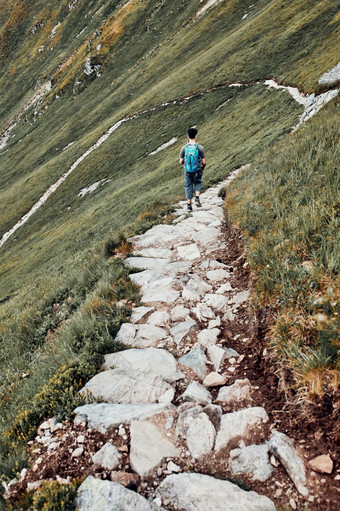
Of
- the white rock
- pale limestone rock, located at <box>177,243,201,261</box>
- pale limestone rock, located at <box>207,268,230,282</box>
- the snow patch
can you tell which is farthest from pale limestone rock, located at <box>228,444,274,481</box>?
the snow patch

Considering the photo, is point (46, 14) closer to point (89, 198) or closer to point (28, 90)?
point (28, 90)

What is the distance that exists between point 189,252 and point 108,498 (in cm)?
685

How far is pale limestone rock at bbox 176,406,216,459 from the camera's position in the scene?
3.74 metres

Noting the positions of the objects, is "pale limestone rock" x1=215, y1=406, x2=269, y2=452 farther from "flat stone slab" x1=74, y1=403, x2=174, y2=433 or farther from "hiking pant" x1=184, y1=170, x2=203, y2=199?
"hiking pant" x1=184, y1=170, x2=203, y2=199

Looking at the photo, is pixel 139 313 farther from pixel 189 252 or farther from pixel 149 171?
pixel 149 171

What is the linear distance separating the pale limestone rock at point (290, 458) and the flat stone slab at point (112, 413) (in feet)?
4.56

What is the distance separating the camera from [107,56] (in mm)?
107312

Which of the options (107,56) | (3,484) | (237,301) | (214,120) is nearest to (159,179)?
(214,120)

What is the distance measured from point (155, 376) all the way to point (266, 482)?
2.12 meters

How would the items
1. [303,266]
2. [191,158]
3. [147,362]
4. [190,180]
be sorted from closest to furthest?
[303,266] → [147,362] → [191,158] → [190,180]

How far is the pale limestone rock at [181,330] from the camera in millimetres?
5746

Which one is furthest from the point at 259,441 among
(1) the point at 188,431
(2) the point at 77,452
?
(2) the point at 77,452

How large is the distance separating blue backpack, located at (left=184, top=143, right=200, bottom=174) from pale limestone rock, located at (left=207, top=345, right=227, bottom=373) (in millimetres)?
9851

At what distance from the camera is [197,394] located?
14.6ft
